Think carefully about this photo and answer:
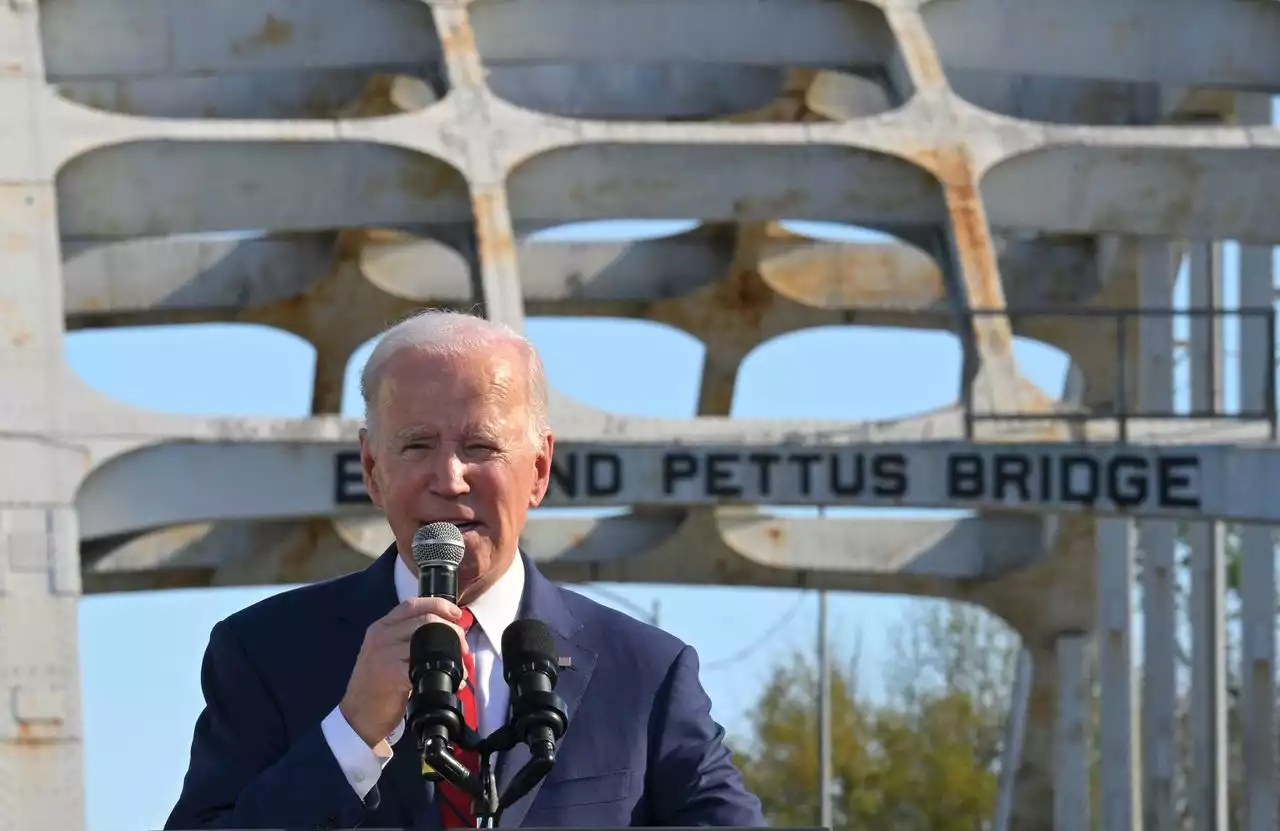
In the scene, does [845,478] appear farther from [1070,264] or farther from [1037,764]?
[1037,764]

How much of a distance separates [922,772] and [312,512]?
56.7 metres

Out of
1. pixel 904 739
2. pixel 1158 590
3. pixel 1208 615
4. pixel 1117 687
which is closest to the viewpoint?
pixel 1208 615

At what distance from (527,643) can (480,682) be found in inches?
16.6

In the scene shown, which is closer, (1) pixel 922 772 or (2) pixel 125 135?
(2) pixel 125 135

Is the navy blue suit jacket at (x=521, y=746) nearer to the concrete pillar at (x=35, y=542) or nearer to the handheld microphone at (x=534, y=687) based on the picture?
the handheld microphone at (x=534, y=687)

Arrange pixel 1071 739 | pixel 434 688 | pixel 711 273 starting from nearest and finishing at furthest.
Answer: pixel 434 688
pixel 711 273
pixel 1071 739

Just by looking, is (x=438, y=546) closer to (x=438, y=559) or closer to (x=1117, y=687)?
(x=438, y=559)

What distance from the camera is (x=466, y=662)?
5141 mm

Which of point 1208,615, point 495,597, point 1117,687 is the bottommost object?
point 495,597

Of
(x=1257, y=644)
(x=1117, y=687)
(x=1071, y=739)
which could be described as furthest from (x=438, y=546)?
(x=1071, y=739)

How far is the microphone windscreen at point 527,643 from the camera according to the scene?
489cm

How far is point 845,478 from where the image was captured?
82.7ft

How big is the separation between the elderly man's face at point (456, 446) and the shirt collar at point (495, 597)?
0.43 ft

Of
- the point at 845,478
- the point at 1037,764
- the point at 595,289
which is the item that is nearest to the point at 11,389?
the point at 845,478
